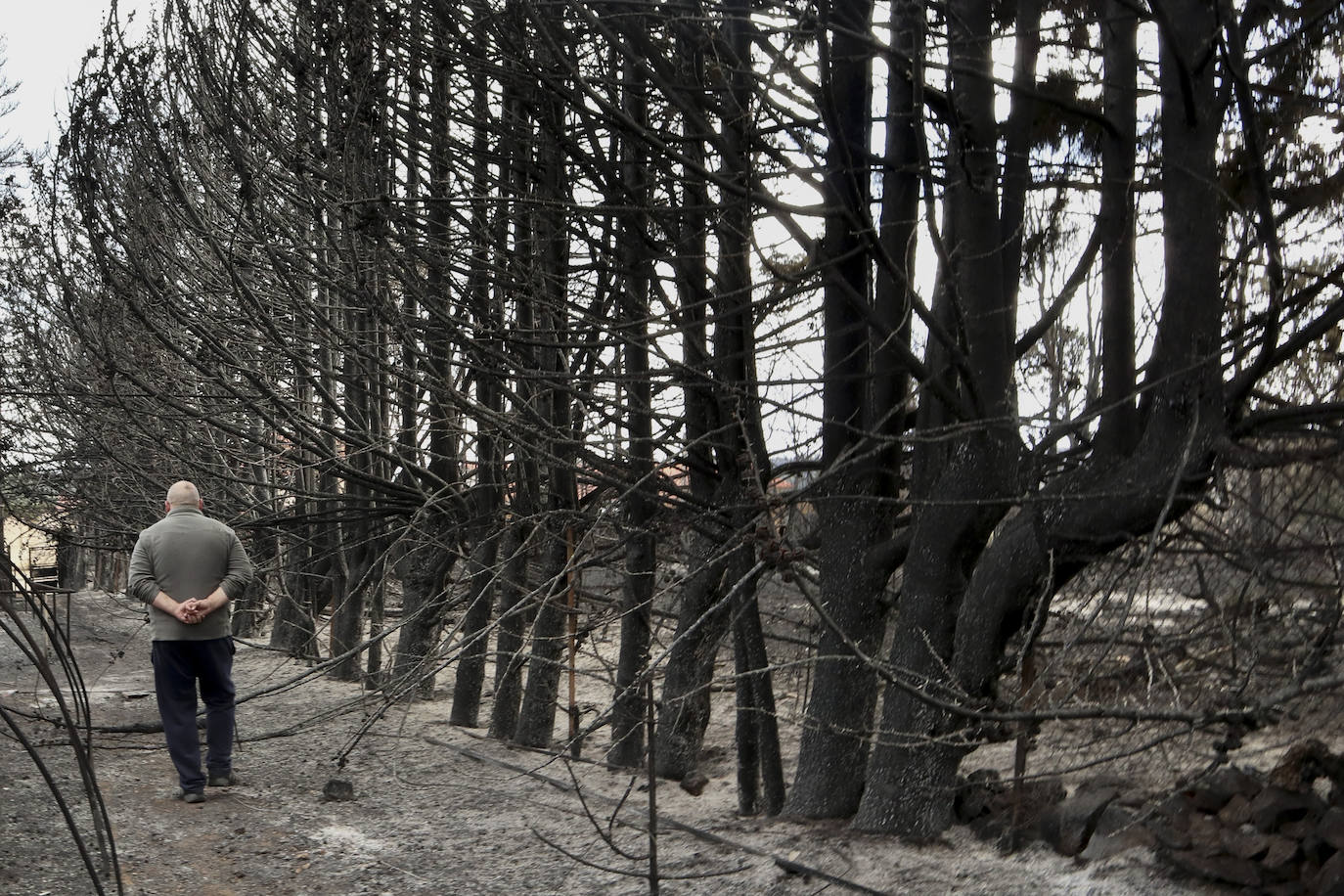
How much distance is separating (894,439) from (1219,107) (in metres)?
2.30

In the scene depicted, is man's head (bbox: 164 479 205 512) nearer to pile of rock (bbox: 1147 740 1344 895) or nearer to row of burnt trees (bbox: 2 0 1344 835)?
row of burnt trees (bbox: 2 0 1344 835)

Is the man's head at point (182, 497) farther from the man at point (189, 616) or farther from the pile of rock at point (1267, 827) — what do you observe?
the pile of rock at point (1267, 827)

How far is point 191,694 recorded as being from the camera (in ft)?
27.6

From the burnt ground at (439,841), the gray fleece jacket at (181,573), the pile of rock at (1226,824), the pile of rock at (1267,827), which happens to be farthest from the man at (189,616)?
the pile of rock at (1267,827)

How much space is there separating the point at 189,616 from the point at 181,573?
287 mm

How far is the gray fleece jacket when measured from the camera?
827 centimetres

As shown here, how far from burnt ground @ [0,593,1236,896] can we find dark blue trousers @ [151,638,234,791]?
233 mm

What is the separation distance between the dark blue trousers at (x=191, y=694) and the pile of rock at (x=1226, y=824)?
4372mm

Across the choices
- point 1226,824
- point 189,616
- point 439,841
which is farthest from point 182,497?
point 1226,824

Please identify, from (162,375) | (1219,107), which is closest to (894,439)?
(1219,107)

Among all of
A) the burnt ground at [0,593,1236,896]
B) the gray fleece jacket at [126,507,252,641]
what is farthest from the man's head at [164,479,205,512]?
the burnt ground at [0,593,1236,896]

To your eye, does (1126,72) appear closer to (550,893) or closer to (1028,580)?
(1028,580)

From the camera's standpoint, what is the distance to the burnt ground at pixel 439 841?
664 cm

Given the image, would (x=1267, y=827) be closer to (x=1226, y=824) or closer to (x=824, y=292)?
(x=1226, y=824)
